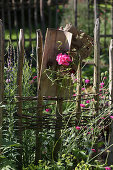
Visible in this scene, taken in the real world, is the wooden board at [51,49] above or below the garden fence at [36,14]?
below

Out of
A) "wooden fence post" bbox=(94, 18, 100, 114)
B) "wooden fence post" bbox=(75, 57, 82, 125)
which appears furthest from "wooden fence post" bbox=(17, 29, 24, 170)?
"wooden fence post" bbox=(94, 18, 100, 114)

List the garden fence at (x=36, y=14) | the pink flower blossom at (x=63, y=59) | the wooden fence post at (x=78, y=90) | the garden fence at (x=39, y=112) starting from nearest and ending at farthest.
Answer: the pink flower blossom at (x=63, y=59)
the garden fence at (x=39, y=112)
the wooden fence post at (x=78, y=90)
the garden fence at (x=36, y=14)

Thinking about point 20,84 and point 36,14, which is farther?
point 36,14

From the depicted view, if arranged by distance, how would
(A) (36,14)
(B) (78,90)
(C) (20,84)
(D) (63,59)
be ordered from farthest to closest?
(A) (36,14) < (B) (78,90) < (C) (20,84) < (D) (63,59)

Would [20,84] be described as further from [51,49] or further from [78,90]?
[78,90]

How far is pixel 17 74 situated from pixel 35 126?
1.96 feet

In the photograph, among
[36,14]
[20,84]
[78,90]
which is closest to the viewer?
[20,84]

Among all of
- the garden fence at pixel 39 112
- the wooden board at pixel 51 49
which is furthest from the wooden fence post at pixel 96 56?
the wooden board at pixel 51 49

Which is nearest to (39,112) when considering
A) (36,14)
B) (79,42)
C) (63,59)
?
(63,59)

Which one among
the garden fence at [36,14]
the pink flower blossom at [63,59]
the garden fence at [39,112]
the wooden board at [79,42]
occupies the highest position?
the garden fence at [36,14]

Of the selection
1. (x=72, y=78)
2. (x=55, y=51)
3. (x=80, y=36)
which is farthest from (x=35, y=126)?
(x=80, y=36)

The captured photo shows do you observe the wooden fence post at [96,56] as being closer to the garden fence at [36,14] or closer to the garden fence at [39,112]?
the garden fence at [39,112]

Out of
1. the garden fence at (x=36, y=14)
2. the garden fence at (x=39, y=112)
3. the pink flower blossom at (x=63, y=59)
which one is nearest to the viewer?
the pink flower blossom at (x=63, y=59)

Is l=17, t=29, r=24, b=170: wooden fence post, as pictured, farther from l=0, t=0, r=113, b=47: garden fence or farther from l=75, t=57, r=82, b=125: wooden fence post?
l=0, t=0, r=113, b=47: garden fence
